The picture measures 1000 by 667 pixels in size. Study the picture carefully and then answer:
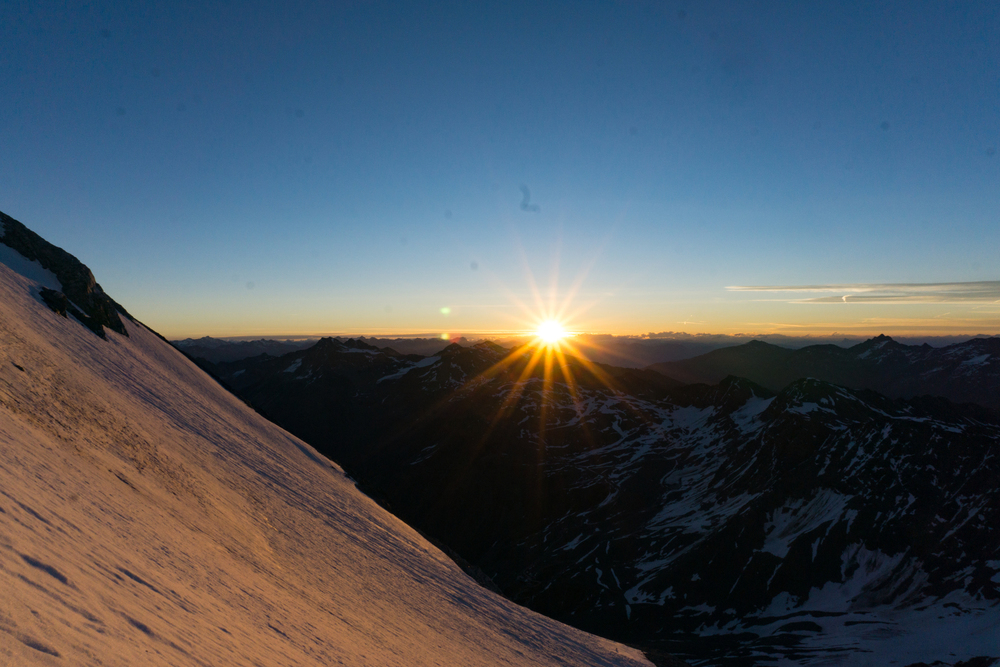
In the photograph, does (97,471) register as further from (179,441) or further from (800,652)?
(800,652)

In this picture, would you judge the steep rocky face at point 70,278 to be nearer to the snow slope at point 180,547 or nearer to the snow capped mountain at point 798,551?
the snow slope at point 180,547

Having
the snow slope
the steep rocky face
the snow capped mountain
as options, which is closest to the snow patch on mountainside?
the steep rocky face

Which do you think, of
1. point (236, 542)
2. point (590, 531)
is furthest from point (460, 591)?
point (590, 531)

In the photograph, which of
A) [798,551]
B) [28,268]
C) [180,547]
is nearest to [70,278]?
[28,268]

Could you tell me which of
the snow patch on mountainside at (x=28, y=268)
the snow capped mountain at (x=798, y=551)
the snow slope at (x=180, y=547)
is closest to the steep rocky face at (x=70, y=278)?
the snow patch on mountainside at (x=28, y=268)

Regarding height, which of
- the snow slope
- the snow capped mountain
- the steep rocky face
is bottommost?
the snow capped mountain

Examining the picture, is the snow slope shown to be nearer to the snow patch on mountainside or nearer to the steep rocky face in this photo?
the steep rocky face
